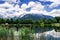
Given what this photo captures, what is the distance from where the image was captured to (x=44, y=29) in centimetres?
404

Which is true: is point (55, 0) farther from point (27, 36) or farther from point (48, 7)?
point (27, 36)

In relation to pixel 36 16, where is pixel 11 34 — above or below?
below

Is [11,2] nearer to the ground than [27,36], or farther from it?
farther from it

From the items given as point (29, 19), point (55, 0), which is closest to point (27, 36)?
point (29, 19)

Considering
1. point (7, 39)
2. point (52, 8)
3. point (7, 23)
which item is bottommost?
point (7, 39)

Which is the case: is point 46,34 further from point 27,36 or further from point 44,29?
point 27,36

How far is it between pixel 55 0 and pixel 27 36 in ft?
3.65

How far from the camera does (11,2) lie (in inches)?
165

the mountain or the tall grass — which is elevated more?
the mountain

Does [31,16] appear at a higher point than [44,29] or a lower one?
higher

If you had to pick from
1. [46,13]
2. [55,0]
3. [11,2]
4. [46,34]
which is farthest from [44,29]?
[11,2]

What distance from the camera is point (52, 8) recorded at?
13.3 ft

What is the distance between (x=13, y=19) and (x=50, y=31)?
0.95 metres

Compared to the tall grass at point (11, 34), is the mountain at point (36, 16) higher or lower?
higher
